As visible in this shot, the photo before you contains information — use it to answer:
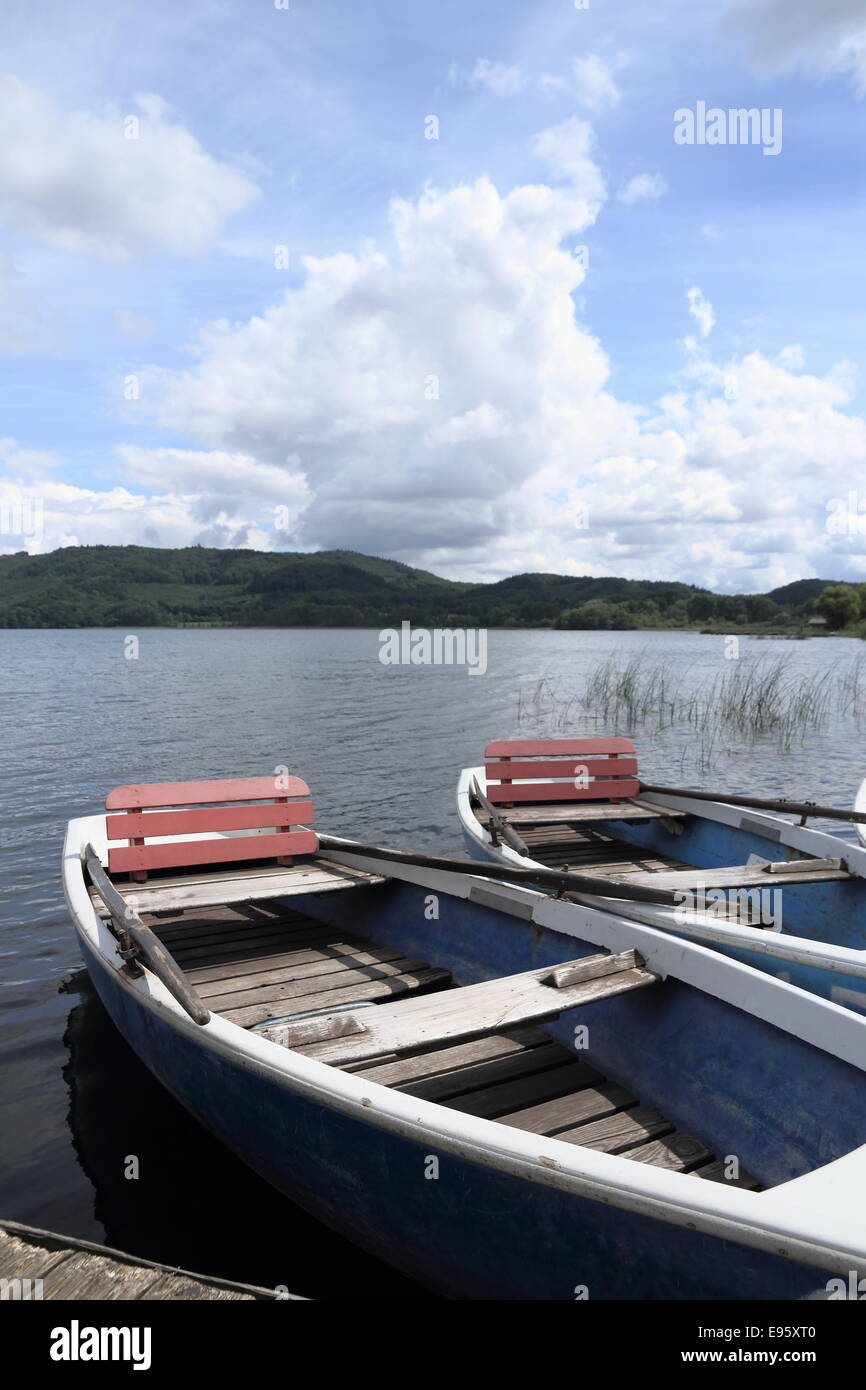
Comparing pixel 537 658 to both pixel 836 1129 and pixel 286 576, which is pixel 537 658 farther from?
pixel 286 576

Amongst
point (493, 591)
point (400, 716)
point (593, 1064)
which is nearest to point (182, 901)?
point (593, 1064)

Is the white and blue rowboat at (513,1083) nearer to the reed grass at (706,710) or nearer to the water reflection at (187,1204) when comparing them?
the water reflection at (187,1204)

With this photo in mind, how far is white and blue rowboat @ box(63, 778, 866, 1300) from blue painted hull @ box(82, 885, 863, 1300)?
0.4 inches

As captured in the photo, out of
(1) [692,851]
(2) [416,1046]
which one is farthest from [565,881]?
(1) [692,851]

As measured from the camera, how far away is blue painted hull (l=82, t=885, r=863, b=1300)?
2.71 m

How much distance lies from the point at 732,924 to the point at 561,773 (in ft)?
16.0

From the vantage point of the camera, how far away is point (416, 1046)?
3768 mm

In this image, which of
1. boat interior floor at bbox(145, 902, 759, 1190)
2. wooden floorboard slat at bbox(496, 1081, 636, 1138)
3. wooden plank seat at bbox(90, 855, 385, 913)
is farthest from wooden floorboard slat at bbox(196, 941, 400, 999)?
wooden floorboard slat at bbox(496, 1081, 636, 1138)

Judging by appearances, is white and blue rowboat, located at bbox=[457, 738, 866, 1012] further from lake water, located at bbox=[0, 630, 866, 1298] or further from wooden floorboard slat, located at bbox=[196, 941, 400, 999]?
lake water, located at bbox=[0, 630, 866, 1298]

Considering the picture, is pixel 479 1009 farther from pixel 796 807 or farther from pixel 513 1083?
pixel 796 807

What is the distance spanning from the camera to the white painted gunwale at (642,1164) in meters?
2.42

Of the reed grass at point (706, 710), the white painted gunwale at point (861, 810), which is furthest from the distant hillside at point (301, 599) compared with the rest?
the white painted gunwale at point (861, 810)

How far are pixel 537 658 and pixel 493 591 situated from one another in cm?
11951

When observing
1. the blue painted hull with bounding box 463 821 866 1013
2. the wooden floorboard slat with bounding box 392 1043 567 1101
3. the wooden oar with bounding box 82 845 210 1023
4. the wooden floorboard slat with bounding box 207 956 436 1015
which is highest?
the wooden oar with bounding box 82 845 210 1023
